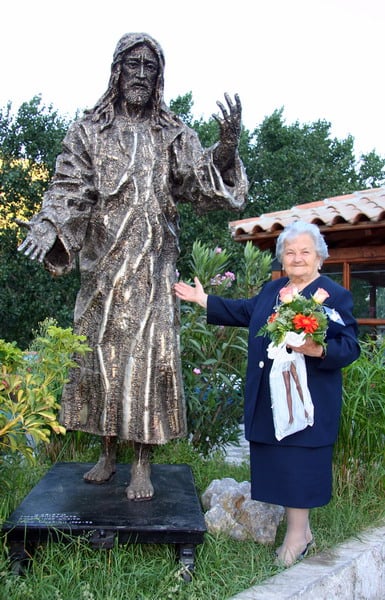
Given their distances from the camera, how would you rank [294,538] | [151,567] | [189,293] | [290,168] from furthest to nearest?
[290,168] < [189,293] < [294,538] < [151,567]

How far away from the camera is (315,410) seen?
8.94 ft

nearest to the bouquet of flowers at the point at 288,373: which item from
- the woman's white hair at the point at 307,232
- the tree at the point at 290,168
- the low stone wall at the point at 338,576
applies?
the woman's white hair at the point at 307,232

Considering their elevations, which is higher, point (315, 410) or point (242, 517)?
point (315, 410)

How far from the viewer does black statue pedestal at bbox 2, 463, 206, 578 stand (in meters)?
2.62

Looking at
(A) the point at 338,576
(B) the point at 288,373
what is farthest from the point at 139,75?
(A) the point at 338,576

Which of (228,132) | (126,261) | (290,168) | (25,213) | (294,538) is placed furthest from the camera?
(290,168)

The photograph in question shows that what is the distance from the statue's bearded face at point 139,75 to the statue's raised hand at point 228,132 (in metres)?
0.48

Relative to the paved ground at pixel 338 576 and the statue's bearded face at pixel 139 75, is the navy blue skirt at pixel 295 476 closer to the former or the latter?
the paved ground at pixel 338 576

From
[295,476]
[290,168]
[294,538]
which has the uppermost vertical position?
[290,168]

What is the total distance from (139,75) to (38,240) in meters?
1.01

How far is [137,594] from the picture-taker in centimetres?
247

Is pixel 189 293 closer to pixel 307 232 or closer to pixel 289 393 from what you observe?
pixel 307 232

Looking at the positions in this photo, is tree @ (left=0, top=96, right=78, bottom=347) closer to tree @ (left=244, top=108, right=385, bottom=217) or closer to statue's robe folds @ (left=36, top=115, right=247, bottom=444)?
tree @ (left=244, top=108, right=385, bottom=217)

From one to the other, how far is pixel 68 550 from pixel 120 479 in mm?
730
